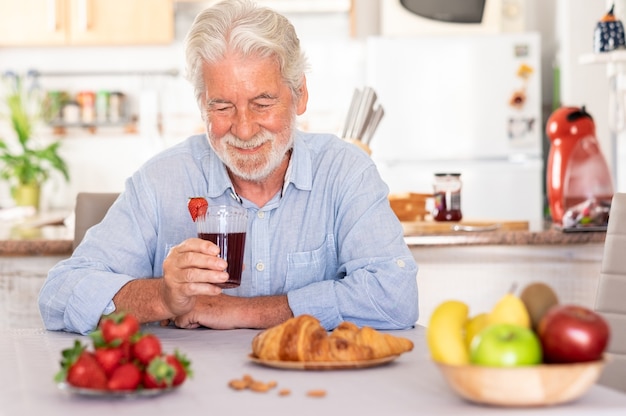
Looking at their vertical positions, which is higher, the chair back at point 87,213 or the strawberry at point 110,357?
the chair back at point 87,213

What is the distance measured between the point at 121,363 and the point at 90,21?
4792 mm

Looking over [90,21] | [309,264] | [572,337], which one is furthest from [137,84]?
[572,337]

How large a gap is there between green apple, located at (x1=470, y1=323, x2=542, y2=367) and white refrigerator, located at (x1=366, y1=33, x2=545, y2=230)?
14.1 ft

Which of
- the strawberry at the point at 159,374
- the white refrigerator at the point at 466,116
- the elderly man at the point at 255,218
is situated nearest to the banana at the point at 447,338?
the strawberry at the point at 159,374

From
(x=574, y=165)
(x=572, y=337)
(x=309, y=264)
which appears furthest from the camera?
(x=574, y=165)

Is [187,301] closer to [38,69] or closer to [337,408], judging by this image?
[337,408]

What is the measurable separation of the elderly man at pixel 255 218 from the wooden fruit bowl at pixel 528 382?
72 cm

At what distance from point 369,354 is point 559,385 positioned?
36 cm

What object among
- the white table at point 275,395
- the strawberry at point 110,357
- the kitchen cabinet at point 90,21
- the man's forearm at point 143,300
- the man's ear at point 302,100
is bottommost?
the white table at point 275,395

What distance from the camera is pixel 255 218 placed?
2.17 metres

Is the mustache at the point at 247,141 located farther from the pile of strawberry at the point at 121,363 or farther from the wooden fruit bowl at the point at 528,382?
the wooden fruit bowl at the point at 528,382

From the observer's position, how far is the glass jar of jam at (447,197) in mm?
3209

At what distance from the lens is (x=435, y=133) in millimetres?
5539

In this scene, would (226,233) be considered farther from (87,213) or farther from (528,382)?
(87,213)
